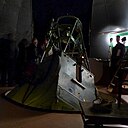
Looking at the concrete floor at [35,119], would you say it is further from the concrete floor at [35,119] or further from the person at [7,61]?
the person at [7,61]

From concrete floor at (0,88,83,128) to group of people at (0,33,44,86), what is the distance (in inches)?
140

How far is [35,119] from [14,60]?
4915 mm

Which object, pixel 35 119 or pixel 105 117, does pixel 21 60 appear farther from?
pixel 105 117

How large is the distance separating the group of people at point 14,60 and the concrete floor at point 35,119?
11.7 feet

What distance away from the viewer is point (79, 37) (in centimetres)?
588

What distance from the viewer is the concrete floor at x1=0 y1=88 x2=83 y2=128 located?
140 inches

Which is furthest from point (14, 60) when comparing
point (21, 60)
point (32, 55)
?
point (32, 55)

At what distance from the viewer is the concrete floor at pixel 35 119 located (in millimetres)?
3549

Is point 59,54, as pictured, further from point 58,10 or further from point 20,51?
point 58,10

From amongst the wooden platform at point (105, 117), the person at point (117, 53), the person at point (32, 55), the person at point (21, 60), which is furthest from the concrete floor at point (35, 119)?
the person at point (117, 53)

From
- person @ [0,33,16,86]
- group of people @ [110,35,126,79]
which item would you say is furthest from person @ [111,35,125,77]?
person @ [0,33,16,86]

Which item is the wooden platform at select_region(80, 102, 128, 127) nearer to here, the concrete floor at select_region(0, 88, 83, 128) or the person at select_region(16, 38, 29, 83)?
the concrete floor at select_region(0, 88, 83, 128)

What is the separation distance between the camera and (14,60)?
859cm

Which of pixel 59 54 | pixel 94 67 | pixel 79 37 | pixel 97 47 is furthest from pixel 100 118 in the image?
pixel 97 47
